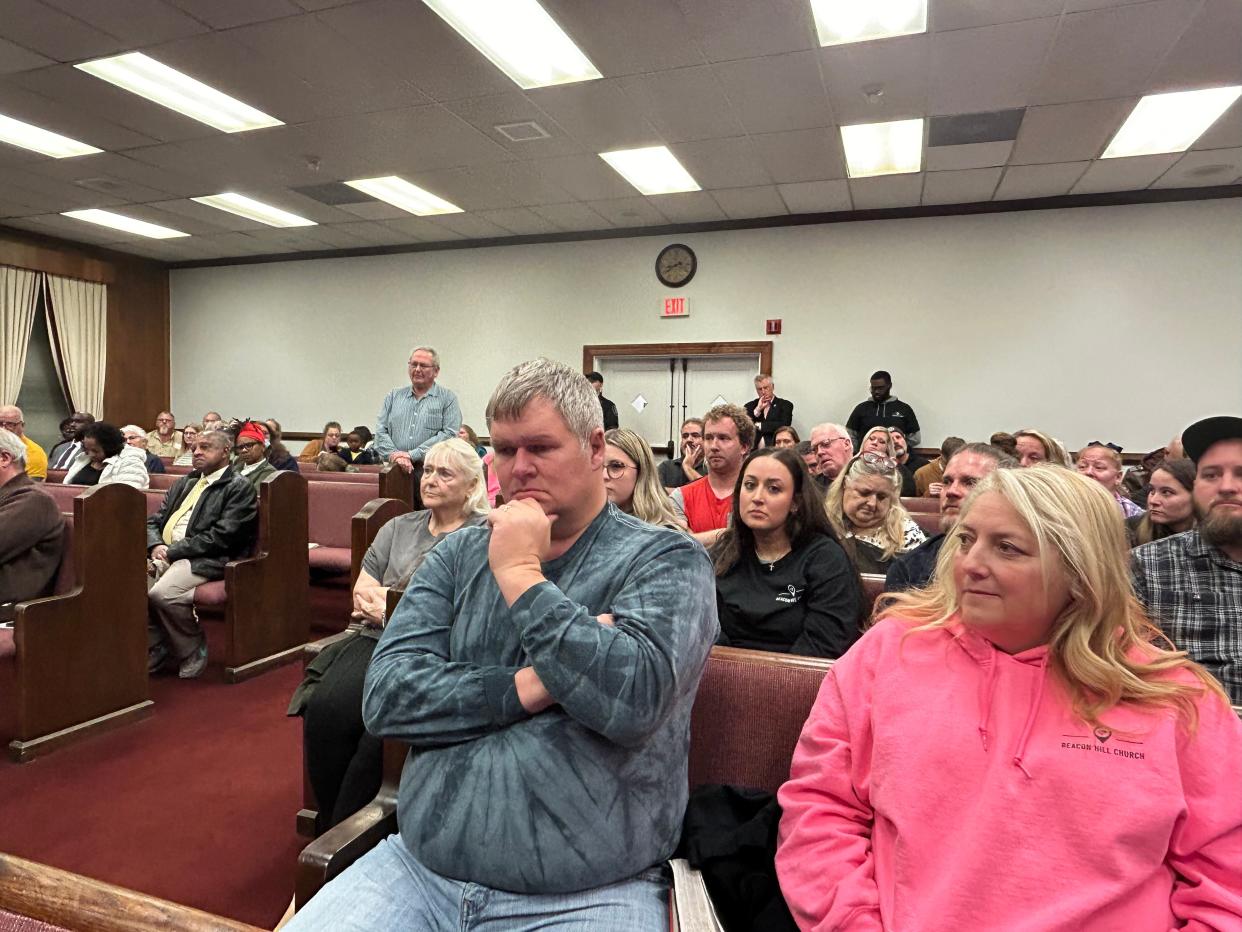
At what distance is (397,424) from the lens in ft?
17.6

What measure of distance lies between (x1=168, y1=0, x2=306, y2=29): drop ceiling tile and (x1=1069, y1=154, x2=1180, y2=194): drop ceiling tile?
5.50 m

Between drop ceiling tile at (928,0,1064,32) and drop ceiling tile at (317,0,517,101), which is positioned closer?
drop ceiling tile at (928,0,1064,32)

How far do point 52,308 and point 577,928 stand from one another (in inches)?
414

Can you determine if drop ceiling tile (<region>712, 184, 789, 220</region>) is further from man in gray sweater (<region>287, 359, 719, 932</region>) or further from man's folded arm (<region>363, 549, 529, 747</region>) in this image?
man's folded arm (<region>363, 549, 529, 747</region>)

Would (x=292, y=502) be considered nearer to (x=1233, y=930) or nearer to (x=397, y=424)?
(x=397, y=424)

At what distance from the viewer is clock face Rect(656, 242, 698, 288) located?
25.5 ft

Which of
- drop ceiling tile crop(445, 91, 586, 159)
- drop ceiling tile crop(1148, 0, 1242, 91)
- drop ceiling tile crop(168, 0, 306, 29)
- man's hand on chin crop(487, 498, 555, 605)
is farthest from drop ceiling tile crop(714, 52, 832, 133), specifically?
man's hand on chin crop(487, 498, 555, 605)

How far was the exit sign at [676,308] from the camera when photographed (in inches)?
308

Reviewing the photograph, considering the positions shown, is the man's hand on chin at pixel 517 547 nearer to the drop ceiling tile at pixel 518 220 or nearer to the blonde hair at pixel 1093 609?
the blonde hair at pixel 1093 609

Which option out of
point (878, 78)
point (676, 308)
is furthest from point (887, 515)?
point (676, 308)

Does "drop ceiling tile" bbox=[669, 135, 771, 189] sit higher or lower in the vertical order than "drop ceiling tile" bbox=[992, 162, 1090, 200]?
lower

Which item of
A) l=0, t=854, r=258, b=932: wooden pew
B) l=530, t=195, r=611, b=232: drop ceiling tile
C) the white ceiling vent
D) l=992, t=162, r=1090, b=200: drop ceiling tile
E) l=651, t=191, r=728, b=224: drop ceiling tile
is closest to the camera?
l=0, t=854, r=258, b=932: wooden pew


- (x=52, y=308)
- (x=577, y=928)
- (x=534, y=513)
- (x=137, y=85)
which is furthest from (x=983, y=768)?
(x=52, y=308)

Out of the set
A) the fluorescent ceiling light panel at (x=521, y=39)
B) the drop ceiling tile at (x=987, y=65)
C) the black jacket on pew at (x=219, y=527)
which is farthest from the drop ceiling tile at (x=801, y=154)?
the black jacket on pew at (x=219, y=527)
